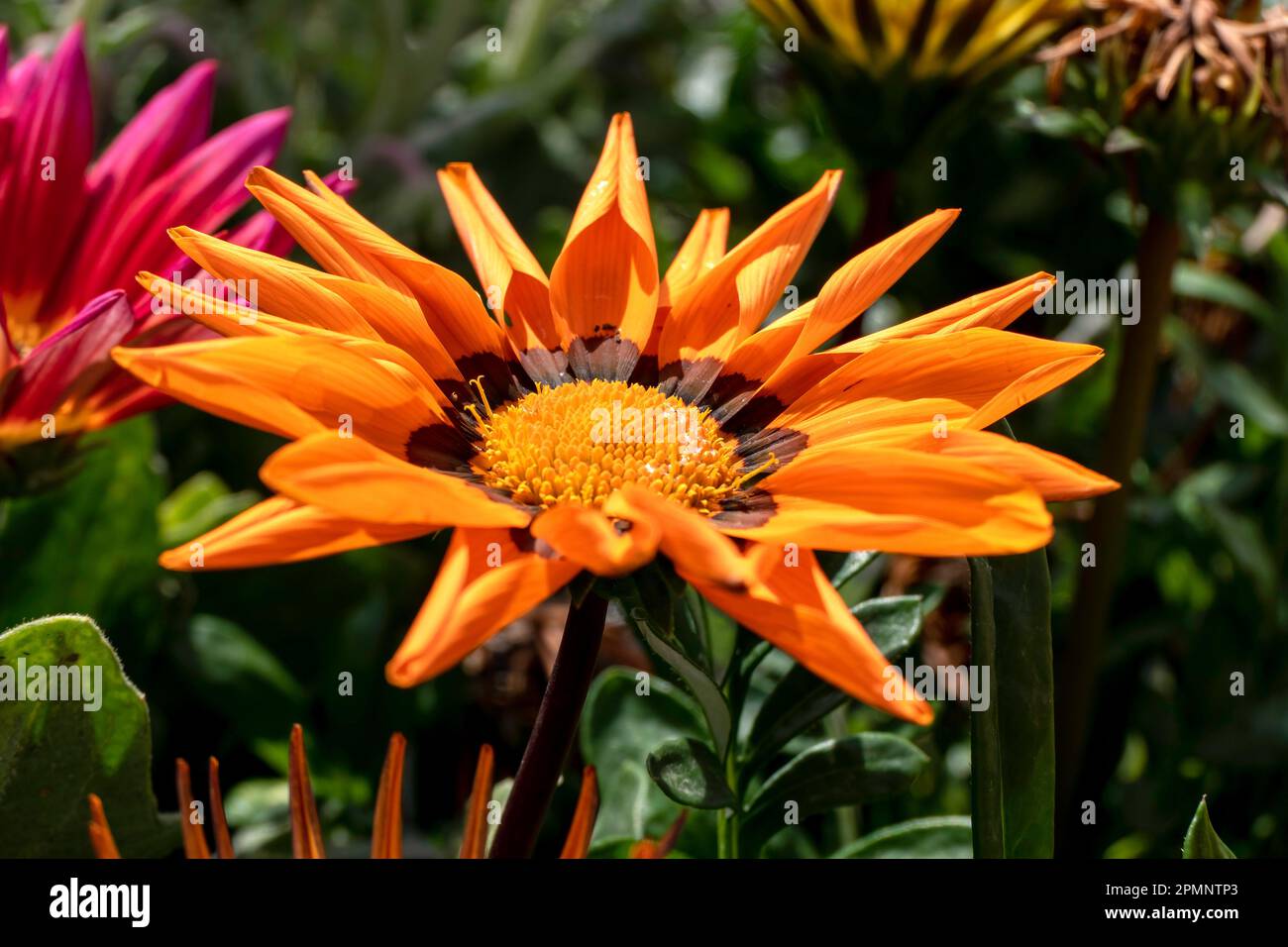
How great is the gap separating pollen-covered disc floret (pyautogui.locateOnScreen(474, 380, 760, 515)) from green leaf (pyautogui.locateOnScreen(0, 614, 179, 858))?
0.24 metres

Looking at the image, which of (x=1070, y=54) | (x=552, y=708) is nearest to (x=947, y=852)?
(x=552, y=708)

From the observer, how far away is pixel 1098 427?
4.76 ft

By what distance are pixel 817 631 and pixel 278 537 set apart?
0.23 meters

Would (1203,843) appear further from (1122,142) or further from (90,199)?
(90,199)

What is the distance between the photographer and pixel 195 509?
1205 millimetres

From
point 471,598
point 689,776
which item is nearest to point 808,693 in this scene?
point 689,776

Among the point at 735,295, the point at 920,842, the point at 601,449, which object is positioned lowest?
the point at 920,842

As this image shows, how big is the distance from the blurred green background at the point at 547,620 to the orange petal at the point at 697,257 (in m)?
0.22

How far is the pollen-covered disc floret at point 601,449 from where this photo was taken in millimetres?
749
